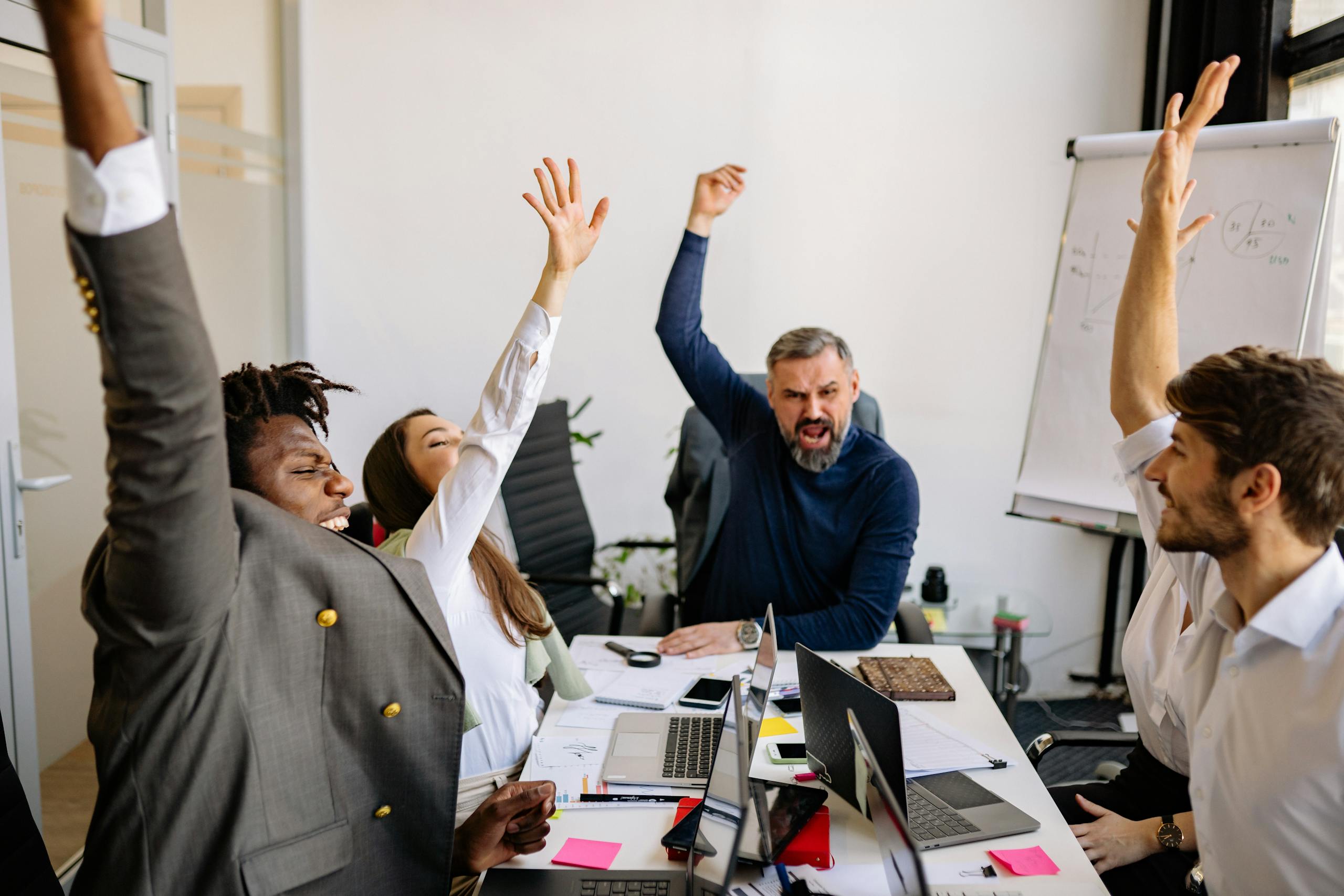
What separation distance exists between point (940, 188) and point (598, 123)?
52.0 inches

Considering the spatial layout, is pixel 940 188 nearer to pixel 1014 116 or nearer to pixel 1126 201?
pixel 1014 116

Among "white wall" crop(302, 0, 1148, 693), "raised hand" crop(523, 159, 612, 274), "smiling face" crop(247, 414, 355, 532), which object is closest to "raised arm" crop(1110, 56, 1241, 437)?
"raised hand" crop(523, 159, 612, 274)

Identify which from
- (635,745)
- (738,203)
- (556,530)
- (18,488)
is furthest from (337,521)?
(738,203)

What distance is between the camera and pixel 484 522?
1577 millimetres

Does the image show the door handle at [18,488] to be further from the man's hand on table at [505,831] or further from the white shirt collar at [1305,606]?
the white shirt collar at [1305,606]

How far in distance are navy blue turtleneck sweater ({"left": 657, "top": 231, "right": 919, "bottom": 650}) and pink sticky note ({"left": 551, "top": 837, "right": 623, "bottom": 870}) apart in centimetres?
104

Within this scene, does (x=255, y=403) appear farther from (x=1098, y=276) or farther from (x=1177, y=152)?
(x=1098, y=276)

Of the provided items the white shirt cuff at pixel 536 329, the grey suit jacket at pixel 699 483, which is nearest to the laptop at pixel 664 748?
the white shirt cuff at pixel 536 329

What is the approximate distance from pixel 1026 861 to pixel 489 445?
987mm

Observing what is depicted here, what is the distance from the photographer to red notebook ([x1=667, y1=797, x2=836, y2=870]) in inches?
51.6

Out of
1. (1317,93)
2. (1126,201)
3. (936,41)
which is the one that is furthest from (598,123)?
(1317,93)

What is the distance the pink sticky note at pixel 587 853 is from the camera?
4.34 ft

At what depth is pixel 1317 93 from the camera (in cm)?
289

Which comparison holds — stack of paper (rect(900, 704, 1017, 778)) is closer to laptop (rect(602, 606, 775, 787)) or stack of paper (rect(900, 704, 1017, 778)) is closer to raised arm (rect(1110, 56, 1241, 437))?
laptop (rect(602, 606, 775, 787))
